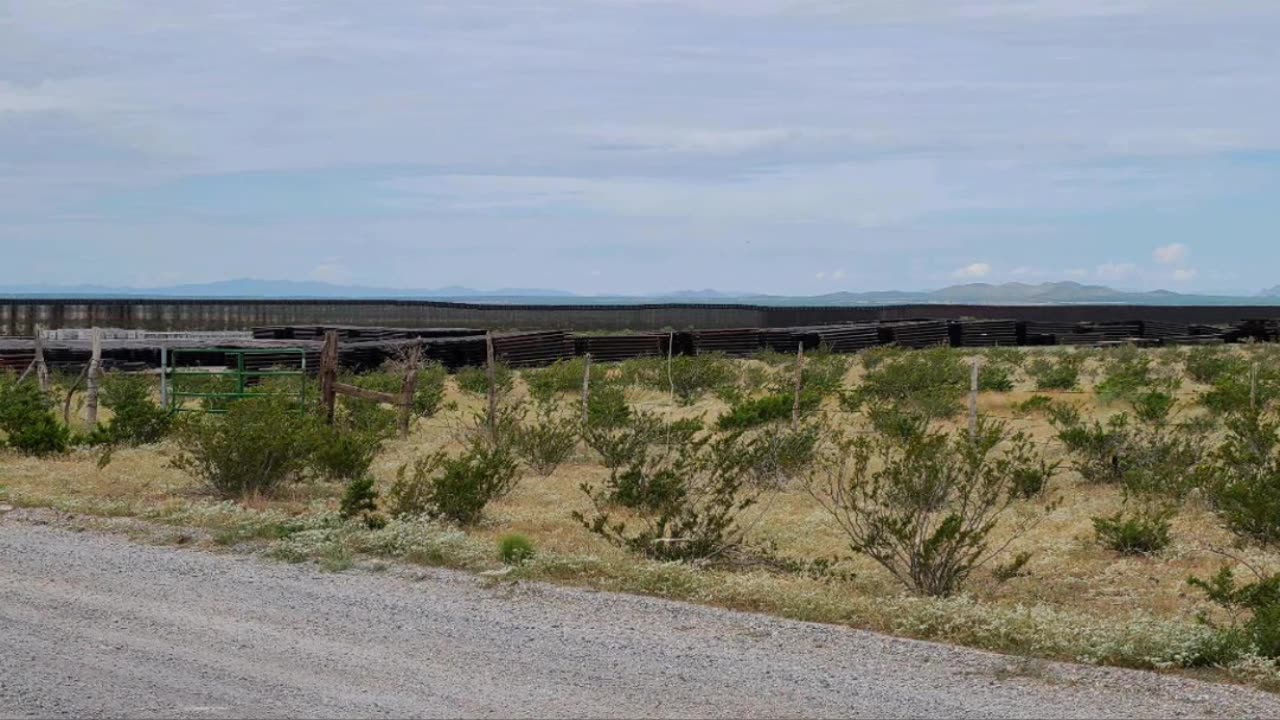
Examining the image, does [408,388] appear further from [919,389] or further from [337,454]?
[919,389]

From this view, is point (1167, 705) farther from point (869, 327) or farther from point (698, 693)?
point (869, 327)

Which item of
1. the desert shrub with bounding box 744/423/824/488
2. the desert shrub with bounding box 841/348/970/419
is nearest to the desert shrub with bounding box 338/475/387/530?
the desert shrub with bounding box 744/423/824/488

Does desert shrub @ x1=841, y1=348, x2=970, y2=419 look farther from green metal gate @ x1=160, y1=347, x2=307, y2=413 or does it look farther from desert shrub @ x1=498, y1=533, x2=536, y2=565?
desert shrub @ x1=498, y1=533, x2=536, y2=565

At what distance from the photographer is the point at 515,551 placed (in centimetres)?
1045

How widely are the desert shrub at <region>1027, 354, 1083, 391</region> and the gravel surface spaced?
25.3m

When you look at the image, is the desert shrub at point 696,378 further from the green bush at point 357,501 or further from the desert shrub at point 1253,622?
the desert shrub at point 1253,622

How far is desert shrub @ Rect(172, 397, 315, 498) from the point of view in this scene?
1431 centimetres

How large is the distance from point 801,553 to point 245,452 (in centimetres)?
578

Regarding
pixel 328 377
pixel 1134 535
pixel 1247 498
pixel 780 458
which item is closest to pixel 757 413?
pixel 780 458

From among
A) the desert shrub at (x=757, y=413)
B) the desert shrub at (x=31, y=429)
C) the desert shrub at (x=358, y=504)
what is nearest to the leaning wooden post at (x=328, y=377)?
the desert shrub at (x=31, y=429)

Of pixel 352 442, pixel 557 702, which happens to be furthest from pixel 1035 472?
pixel 557 702

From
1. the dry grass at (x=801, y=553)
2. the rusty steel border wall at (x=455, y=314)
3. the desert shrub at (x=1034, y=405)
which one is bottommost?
the dry grass at (x=801, y=553)

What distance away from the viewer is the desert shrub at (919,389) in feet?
81.5

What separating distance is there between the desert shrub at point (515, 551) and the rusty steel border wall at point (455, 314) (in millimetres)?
43802
